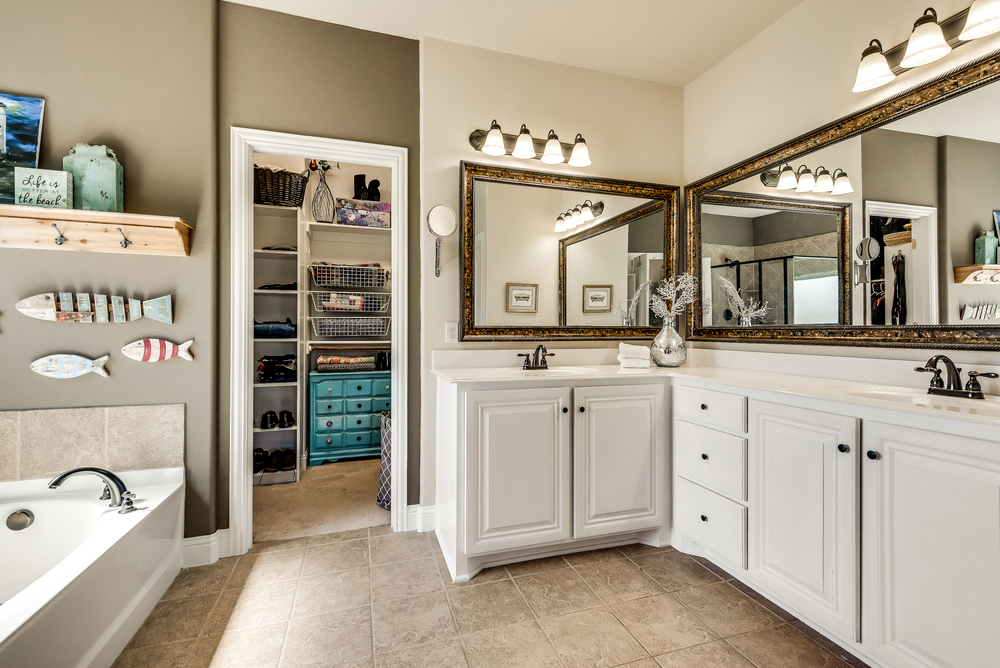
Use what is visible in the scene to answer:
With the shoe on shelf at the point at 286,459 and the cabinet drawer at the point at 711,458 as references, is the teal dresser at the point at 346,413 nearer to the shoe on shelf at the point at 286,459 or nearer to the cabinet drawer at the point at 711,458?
the shoe on shelf at the point at 286,459

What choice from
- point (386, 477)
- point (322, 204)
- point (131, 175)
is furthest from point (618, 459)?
point (322, 204)

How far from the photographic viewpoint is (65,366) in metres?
1.97

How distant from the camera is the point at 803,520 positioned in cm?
160

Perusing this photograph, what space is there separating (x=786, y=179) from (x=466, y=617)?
2528mm

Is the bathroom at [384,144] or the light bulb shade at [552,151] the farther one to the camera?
the light bulb shade at [552,151]

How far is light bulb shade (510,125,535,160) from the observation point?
8.06 feet

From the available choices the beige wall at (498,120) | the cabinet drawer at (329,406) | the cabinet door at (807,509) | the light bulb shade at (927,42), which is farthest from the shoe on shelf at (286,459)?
the light bulb shade at (927,42)

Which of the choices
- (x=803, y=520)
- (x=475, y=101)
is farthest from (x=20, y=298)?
(x=803, y=520)

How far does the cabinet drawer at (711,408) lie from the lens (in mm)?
1857

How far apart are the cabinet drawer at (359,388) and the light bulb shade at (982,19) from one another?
393 centimetres

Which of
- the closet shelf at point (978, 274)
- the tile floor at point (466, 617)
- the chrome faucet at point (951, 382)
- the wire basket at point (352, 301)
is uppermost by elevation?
the wire basket at point (352, 301)

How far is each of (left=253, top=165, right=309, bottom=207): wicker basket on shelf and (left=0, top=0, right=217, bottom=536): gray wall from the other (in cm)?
108

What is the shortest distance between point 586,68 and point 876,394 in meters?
2.34

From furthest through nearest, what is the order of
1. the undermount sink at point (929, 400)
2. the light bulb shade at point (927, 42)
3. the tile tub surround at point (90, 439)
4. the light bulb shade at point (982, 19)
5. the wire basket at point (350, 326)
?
the wire basket at point (350, 326) < the tile tub surround at point (90, 439) < the light bulb shade at point (927, 42) < the light bulb shade at point (982, 19) < the undermount sink at point (929, 400)
